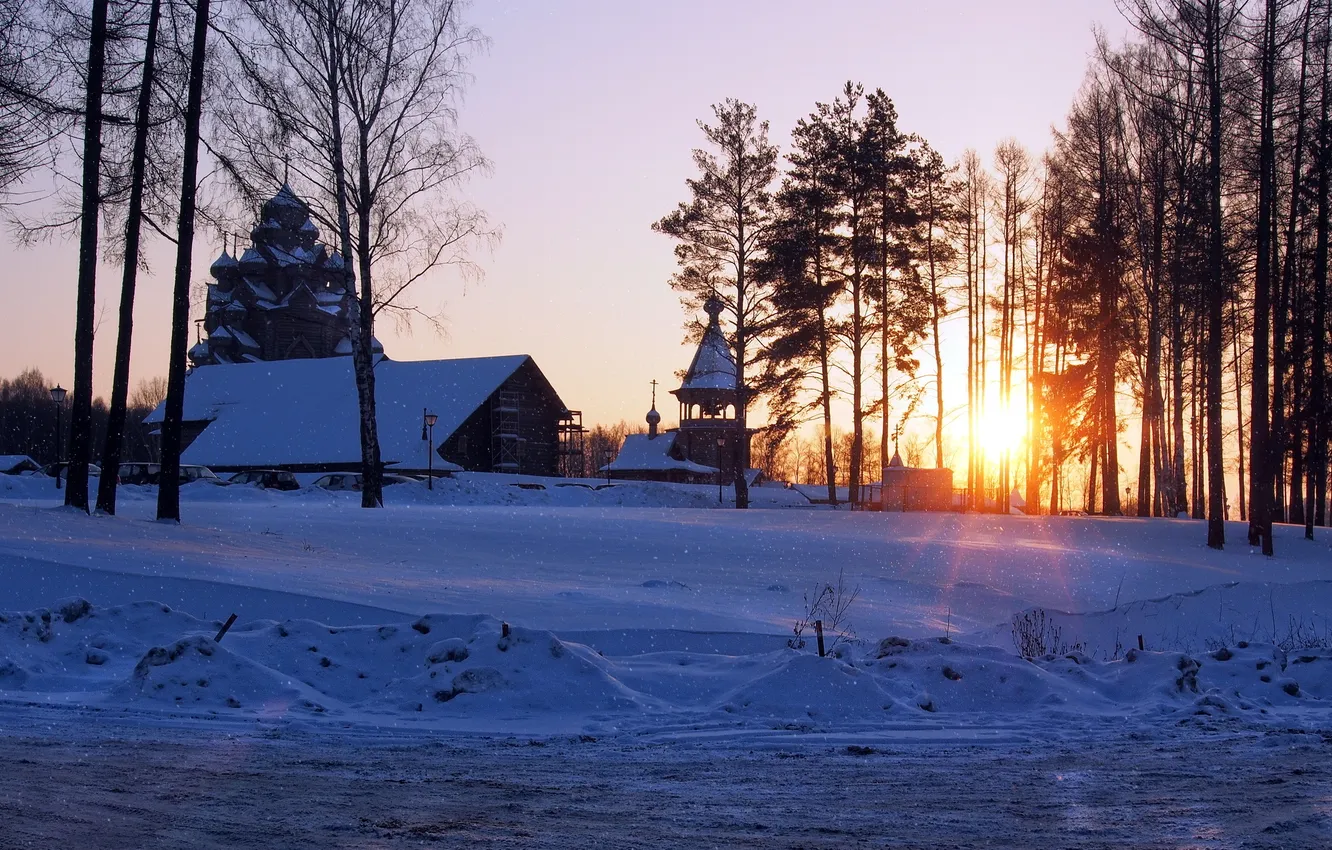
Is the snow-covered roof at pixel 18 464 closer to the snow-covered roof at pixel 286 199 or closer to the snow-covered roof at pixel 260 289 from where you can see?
the snow-covered roof at pixel 260 289

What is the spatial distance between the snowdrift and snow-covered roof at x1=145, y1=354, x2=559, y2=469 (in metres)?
43.4

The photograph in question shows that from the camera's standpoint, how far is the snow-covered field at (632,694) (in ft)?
15.8

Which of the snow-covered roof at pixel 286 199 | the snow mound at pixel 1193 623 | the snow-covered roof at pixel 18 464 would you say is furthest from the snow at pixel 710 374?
the snow mound at pixel 1193 623

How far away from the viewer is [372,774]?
5.43 meters

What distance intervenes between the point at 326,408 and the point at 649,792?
5282cm

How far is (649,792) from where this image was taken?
16.9ft

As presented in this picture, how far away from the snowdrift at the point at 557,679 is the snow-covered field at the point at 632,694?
0.08ft

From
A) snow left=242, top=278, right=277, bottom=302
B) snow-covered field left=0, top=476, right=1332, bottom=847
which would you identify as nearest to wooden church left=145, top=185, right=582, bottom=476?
snow left=242, top=278, right=277, bottom=302

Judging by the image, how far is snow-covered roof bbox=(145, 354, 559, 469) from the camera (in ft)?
173

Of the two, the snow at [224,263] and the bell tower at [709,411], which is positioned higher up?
the snow at [224,263]

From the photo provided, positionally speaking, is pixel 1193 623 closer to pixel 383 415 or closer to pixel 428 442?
pixel 428 442

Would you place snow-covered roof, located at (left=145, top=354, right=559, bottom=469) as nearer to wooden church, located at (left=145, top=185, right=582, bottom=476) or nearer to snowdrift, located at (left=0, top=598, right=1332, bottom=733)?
wooden church, located at (left=145, top=185, right=582, bottom=476)

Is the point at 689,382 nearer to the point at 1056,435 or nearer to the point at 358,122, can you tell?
the point at 1056,435

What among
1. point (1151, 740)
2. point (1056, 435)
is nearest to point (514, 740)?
point (1151, 740)
